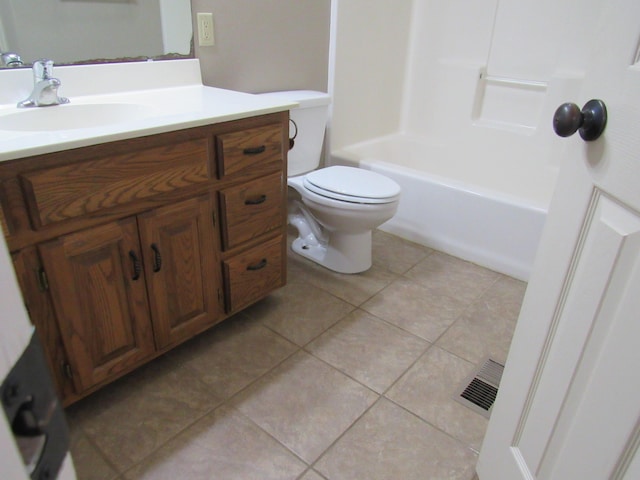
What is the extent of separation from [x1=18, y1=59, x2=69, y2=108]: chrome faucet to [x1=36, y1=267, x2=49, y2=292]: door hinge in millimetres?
563

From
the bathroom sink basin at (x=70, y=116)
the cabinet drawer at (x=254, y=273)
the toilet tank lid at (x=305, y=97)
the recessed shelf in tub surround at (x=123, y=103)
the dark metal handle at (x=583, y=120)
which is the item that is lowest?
the cabinet drawer at (x=254, y=273)

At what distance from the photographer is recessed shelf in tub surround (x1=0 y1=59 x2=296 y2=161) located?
1.10 meters

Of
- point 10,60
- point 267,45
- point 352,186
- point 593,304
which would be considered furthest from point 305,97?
point 593,304

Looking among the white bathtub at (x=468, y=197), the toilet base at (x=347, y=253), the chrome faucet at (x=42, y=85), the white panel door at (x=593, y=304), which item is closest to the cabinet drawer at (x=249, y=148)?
the chrome faucet at (x=42, y=85)

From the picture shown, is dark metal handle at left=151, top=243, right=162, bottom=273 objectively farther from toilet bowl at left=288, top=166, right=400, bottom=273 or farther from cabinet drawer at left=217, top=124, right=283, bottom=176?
toilet bowl at left=288, top=166, right=400, bottom=273

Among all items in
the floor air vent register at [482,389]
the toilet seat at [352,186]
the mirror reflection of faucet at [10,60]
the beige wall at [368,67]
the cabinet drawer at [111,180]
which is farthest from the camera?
the beige wall at [368,67]

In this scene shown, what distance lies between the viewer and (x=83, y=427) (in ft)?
4.25

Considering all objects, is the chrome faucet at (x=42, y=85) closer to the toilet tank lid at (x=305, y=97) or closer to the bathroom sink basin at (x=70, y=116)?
the bathroom sink basin at (x=70, y=116)

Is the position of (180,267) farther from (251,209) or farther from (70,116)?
(70,116)

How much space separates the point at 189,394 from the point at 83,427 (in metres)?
0.30

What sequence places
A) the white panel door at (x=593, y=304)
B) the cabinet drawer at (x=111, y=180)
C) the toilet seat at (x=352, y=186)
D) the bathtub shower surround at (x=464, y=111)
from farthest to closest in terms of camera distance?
1. the bathtub shower surround at (x=464, y=111)
2. the toilet seat at (x=352, y=186)
3. the cabinet drawer at (x=111, y=180)
4. the white panel door at (x=593, y=304)

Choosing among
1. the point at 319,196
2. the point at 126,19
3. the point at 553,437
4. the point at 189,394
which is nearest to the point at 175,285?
the point at 189,394

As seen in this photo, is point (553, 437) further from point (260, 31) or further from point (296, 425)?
point (260, 31)

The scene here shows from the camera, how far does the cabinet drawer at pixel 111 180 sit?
39.7 inches
